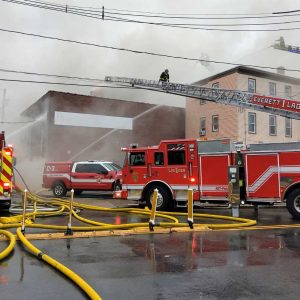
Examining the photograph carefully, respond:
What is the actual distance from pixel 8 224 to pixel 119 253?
304 centimetres

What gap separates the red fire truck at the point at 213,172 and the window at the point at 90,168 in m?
5.21

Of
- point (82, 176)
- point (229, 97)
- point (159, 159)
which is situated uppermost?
point (229, 97)

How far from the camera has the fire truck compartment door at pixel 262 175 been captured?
1142cm

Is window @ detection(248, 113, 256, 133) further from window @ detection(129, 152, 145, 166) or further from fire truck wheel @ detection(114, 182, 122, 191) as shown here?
window @ detection(129, 152, 145, 166)

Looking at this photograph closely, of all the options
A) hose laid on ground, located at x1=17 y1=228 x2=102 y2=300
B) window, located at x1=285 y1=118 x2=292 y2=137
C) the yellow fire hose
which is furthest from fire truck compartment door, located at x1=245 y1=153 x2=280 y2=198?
window, located at x1=285 y1=118 x2=292 y2=137

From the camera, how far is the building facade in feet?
88.8

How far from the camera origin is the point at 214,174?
12242 millimetres

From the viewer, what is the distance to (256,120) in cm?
2756

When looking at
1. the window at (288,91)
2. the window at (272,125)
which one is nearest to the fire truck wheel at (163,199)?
the window at (272,125)

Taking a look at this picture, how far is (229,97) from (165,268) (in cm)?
1170

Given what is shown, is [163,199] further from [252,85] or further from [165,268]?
[252,85]

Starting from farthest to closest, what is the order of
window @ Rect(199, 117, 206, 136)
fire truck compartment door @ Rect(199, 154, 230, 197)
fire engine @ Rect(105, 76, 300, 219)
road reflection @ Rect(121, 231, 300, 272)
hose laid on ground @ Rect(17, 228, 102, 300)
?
window @ Rect(199, 117, 206, 136)
fire truck compartment door @ Rect(199, 154, 230, 197)
fire engine @ Rect(105, 76, 300, 219)
road reflection @ Rect(121, 231, 300, 272)
hose laid on ground @ Rect(17, 228, 102, 300)

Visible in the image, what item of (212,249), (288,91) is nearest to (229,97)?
(212,249)

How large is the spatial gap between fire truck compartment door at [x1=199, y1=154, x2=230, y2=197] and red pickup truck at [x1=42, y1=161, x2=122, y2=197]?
651 cm
